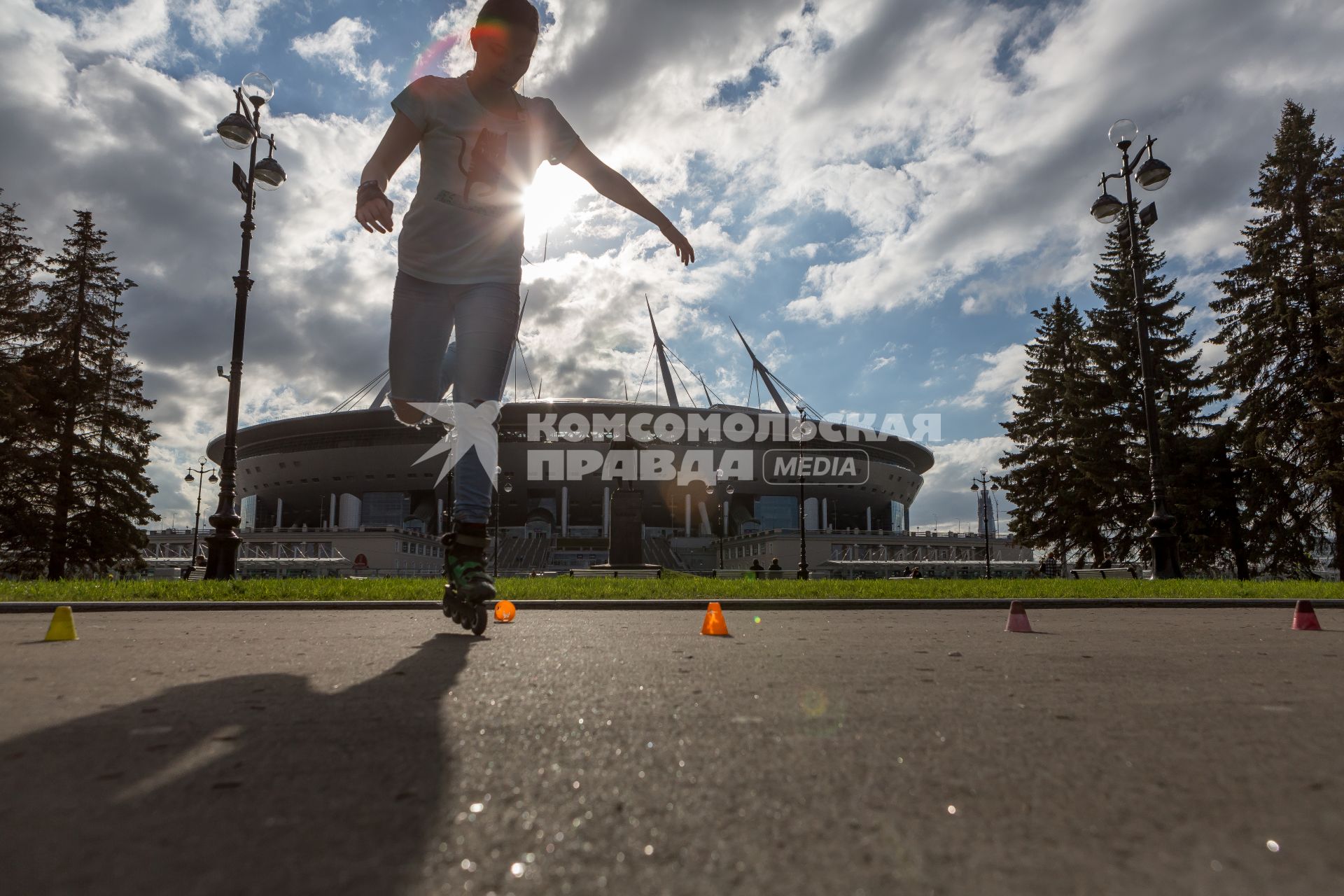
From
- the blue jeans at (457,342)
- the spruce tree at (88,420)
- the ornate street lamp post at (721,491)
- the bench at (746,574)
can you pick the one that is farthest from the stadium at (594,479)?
the blue jeans at (457,342)

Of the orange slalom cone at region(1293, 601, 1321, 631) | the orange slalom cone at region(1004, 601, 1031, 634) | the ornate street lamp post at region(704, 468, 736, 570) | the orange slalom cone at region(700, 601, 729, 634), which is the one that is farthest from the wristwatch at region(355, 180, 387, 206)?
the ornate street lamp post at region(704, 468, 736, 570)

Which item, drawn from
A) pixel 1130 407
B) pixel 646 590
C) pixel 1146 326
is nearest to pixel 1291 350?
pixel 1130 407

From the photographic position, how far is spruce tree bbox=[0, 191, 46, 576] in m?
25.5

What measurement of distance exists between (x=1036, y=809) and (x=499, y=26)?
448 centimetres

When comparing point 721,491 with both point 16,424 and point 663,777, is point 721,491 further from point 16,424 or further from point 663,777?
point 663,777

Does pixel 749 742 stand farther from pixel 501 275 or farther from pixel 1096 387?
pixel 1096 387

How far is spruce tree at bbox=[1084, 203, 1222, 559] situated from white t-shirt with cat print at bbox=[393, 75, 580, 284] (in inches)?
1139

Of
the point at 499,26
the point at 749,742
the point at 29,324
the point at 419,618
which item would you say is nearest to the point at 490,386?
the point at 499,26

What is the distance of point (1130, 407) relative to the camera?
3050 centimetres

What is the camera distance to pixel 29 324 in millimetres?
27938

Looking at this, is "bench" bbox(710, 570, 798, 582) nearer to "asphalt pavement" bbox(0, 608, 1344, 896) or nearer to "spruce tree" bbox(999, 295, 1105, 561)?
"spruce tree" bbox(999, 295, 1105, 561)

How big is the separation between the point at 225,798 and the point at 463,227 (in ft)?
12.0

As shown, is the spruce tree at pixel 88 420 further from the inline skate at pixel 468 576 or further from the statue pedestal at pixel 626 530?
the inline skate at pixel 468 576

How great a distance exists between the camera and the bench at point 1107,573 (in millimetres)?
30234
